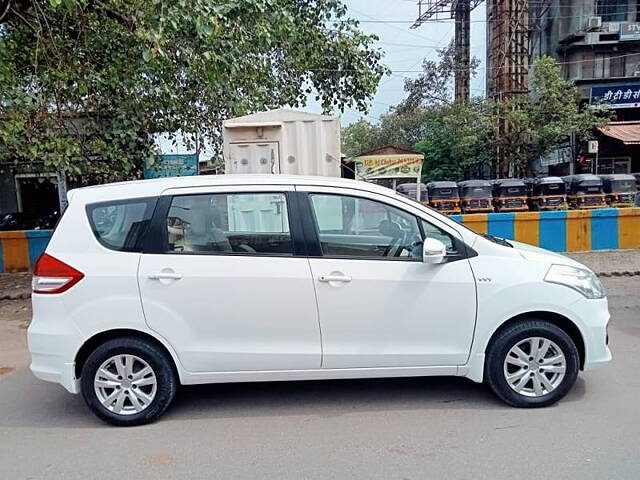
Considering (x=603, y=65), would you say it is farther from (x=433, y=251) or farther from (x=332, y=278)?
(x=332, y=278)

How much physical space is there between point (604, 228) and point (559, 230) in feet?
2.99

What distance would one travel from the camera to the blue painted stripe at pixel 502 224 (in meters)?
9.79

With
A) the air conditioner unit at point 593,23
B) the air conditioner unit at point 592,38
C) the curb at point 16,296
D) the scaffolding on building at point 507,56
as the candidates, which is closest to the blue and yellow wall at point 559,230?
the curb at point 16,296

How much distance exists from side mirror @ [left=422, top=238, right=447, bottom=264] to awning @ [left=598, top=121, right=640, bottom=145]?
61.8ft

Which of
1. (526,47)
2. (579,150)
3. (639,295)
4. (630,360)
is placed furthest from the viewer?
(526,47)

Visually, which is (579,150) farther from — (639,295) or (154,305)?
(154,305)

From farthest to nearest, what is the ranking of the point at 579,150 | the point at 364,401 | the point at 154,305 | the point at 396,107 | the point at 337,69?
the point at 396,107, the point at 579,150, the point at 337,69, the point at 364,401, the point at 154,305

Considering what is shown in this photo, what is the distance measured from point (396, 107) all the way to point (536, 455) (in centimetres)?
2876

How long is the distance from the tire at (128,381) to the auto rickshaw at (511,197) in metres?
9.78

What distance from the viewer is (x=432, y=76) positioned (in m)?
27.6

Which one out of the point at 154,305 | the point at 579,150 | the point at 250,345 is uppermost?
the point at 579,150

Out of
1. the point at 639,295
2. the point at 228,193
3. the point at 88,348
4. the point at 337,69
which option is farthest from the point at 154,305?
the point at 337,69

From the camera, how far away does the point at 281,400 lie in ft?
13.1

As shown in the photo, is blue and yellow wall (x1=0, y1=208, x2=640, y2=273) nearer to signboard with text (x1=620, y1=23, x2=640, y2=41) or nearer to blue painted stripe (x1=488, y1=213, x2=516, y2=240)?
blue painted stripe (x1=488, y1=213, x2=516, y2=240)
